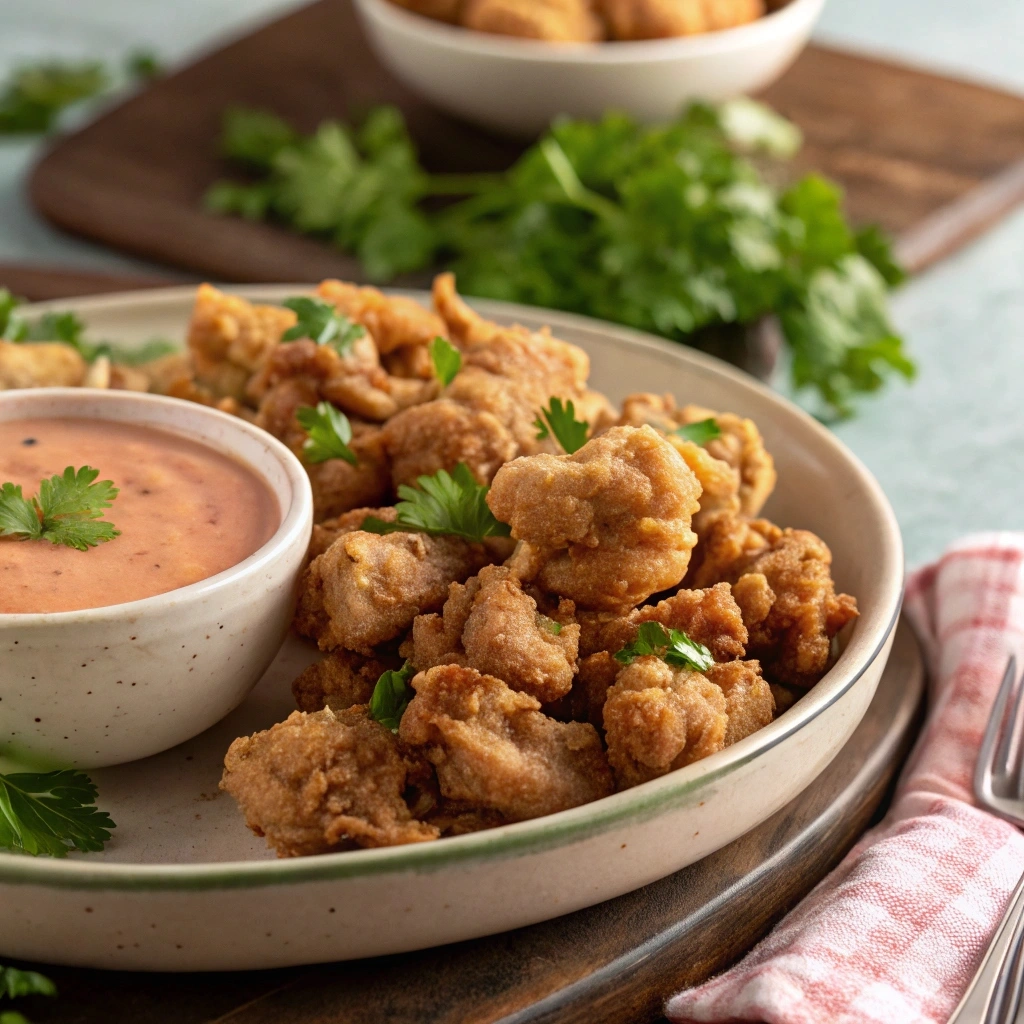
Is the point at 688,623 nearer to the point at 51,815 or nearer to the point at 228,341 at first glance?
the point at 51,815

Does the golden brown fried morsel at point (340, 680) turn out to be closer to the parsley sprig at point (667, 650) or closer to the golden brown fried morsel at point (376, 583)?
the golden brown fried morsel at point (376, 583)

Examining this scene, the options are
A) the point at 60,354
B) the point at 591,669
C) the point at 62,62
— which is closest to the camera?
the point at 591,669

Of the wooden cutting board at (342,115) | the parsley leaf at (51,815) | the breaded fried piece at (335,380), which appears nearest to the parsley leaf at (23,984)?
the parsley leaf at (51,815)

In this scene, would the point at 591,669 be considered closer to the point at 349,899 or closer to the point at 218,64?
the point at 349,899

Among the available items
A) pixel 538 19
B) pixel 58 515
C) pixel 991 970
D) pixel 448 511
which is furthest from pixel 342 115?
pixel 991 970

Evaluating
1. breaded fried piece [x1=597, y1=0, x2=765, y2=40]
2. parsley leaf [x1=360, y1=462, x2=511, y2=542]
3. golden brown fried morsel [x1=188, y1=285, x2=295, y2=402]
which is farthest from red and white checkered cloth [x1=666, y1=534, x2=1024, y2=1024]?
breaded fried piece [x1=597, y1=0, x2=765, y2=40]

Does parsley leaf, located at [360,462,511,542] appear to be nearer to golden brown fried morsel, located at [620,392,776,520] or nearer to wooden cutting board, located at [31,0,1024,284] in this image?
golden brown fried morsel, located at [620,392,776,520]

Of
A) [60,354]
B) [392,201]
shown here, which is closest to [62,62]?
[392,201]
